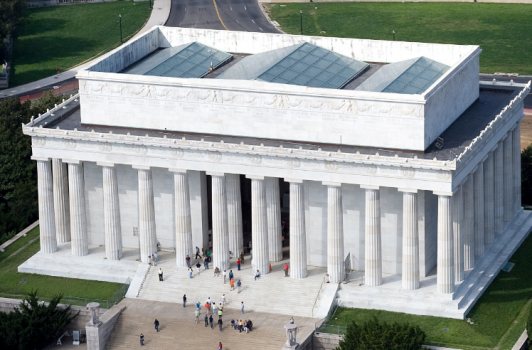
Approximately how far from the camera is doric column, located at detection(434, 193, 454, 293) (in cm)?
14012

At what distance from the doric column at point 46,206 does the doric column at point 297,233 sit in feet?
90.3

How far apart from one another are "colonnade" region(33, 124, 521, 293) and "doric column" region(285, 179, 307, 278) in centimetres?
10

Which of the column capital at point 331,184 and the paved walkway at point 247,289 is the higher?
the column capital at point 331,184

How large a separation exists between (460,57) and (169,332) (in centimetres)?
4567

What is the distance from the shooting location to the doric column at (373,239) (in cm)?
14212

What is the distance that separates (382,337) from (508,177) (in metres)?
36.6

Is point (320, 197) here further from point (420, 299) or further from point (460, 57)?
point (460, 57)

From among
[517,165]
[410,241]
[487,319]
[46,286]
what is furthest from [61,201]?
[517,165]

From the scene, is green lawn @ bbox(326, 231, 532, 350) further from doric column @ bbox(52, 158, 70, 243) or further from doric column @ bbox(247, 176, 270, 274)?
doric column @ bbox(52, 158, 70, 243)

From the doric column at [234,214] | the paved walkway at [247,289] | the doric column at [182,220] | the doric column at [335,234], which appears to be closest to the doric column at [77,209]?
the paved walkway at [247,289]

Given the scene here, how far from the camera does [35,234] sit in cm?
16612

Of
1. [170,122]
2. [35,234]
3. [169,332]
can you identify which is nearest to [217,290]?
[169,332]

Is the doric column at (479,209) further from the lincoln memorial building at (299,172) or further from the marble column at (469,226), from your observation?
the marble column at (469,226)

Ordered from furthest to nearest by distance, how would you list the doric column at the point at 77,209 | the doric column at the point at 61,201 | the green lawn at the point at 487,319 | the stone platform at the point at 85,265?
the doric column at the point at 61,201
the stone platform at the point at 85,265
the doric column at the point at 77,209
the green lawn at the point at 487,319
